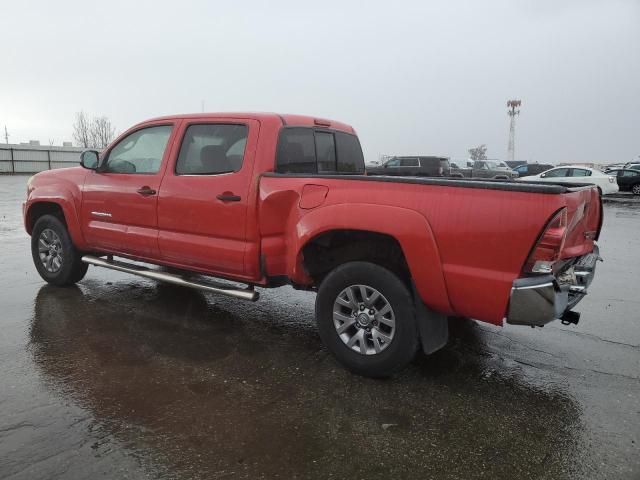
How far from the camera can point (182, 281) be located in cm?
444

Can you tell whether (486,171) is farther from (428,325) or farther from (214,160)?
(428,325)

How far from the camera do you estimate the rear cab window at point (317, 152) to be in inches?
165

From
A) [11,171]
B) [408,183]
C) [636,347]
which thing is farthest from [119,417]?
[11,171]

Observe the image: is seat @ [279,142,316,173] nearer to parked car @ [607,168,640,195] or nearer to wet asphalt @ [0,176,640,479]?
wet asphalt @ [0,176,640,479]

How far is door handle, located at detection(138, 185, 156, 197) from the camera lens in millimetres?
4590

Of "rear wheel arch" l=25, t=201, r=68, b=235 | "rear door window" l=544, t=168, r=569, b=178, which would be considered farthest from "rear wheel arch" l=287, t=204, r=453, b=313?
"rear door window" l=544, t=168, r=569, b=178

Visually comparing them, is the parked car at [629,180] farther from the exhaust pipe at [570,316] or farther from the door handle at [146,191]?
the door handle at [146,191]

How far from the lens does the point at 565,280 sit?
3.24 meters

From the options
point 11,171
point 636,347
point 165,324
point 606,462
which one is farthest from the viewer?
point 11,171

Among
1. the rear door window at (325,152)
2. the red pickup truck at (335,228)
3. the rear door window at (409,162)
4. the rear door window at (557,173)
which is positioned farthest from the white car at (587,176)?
the red pickup truck at (335,228)

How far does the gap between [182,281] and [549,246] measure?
305 cm

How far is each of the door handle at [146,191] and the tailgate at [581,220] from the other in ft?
11.4

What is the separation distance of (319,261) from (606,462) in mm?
2258

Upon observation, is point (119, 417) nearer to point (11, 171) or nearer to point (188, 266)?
point (188, 266)
